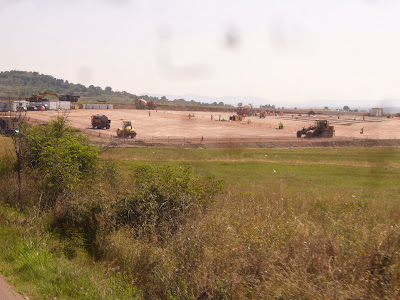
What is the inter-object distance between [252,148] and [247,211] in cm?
3739

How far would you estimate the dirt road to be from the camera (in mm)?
6728

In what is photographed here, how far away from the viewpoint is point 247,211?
1152 centimetres

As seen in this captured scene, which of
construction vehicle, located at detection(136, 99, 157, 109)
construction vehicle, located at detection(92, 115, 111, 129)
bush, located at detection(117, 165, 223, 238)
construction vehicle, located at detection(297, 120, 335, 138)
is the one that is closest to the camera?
bush, located at detection(117, 165, 223, 238)

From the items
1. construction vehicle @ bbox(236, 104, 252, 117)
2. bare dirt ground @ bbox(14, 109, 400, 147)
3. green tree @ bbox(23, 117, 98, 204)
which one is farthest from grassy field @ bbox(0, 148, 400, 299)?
construction vehicle @ bbox(236, 104, 252, 117)

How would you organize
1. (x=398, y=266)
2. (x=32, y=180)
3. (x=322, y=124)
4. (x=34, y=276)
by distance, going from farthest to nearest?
(x=322, y=124) → (x=32, y=180) → (x=34, y=276) → (x=398, y=266)

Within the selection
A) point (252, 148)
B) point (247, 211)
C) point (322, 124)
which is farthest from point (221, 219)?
point (322, 124)

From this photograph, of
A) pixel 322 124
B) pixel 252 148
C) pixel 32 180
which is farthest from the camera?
pixel 322 124

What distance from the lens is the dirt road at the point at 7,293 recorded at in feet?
22.1

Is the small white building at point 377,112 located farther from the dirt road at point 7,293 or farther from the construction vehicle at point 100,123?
the dirt road at point 7,293

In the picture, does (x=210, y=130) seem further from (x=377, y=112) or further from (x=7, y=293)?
(x=377, y=112)

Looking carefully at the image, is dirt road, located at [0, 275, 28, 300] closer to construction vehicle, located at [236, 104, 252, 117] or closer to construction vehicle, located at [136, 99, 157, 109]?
construction vehicle, located at [236, 104, 252, 117]

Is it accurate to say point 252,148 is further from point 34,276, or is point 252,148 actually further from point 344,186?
point 34,276

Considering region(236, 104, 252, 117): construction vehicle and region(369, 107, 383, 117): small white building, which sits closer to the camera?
region(236, 104, 252, 117): construction vehicle

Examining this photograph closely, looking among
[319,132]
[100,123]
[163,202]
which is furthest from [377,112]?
[163,202]
